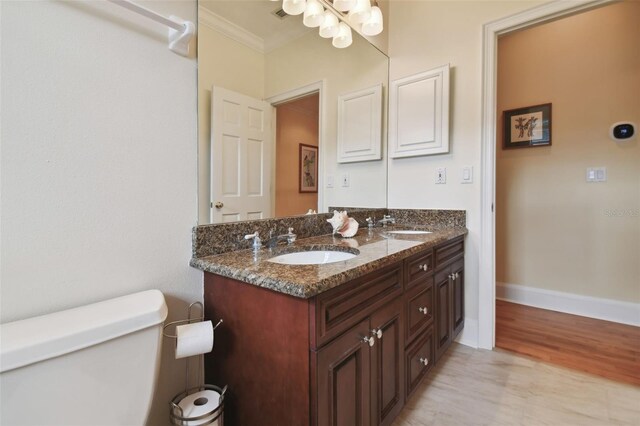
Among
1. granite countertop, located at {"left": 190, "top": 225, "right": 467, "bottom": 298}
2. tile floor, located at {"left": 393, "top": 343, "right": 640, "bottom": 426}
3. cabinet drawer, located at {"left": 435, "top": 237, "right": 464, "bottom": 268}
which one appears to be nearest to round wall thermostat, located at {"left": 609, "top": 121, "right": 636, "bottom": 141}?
cabinet drawer, located at {"left": 435, "top": 237, "right": 464, "bottom": 268}

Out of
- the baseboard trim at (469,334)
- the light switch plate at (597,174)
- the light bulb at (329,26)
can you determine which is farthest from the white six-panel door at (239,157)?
the light switch plate at (597,174)

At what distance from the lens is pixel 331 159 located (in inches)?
76.4

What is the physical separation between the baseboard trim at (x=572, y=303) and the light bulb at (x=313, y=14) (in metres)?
2.82

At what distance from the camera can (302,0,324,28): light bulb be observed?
5.40 ft

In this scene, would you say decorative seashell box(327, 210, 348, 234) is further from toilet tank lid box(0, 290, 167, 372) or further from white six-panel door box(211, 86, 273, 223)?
toilet tank lid box(0, 290, 167, 372)

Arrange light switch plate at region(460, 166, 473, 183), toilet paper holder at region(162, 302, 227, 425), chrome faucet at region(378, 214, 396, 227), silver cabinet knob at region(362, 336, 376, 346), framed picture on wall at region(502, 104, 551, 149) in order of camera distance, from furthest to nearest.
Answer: framed picture on wall at region(502, 104, 551, 149)
chrome faucet at region(378, 214, 396, 227)
light switch plate at region(460, 166, 473, 183)
silver cabinet knob at region(362, 336, 376, 346)
toilet paper holder at region(162, 302, 227, 425)

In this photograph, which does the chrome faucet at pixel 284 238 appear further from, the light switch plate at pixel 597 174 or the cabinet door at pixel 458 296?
the light switch plate at pixel 597 174

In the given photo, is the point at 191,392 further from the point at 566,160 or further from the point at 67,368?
the point at 566,160

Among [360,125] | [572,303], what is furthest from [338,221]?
[572,303]

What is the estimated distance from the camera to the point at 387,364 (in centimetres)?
118

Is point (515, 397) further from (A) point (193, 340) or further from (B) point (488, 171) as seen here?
(A) point (193, 340)

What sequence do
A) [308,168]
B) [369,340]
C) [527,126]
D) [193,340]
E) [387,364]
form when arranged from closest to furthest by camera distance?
1. [193,340]
2. [369,340]
3. [387,364]
4. [308,168]
5. [527,126]

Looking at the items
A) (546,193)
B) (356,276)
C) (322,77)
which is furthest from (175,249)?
(546,193)

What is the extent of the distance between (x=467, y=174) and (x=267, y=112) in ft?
4.51
